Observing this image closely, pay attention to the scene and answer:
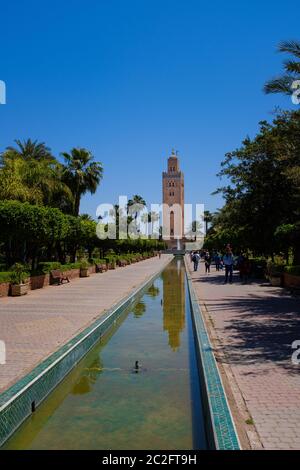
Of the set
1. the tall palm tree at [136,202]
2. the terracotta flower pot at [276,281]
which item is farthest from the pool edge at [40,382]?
the tall palm tree at [136,202]

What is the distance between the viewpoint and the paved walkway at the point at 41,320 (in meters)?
7.04

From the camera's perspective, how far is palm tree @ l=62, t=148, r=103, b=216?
34.1 metres

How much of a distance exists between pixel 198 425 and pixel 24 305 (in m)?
9.21

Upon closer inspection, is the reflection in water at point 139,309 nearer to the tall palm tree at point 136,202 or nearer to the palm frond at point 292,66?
the palm frond at point 292,66

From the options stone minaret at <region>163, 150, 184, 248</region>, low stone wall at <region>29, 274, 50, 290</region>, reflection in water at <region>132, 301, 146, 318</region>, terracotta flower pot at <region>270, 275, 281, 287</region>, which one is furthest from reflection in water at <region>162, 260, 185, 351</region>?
stone minaret at <region>163, 150, 184, 248</region>

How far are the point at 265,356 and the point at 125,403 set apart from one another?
8.16 feet

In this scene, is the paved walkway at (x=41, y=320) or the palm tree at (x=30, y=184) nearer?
the paved walkway at (x=41, y=320)

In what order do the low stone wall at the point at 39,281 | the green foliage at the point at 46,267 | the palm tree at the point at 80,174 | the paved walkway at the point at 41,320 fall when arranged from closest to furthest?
the paved walkway at the point at 41,320, the low stone wall at the point at 39,281, the green foliage at the point at 46,267, the palm tree at the point at 80,174

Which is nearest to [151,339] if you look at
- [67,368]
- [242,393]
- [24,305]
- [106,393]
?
[67,368]

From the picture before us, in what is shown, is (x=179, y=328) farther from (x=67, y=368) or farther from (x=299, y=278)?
(x=299, y=278)

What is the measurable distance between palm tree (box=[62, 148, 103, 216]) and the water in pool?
25470mm

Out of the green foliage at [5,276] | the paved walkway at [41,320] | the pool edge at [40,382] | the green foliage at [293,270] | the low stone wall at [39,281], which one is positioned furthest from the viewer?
the low stone wall at [39,281]

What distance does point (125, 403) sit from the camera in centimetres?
586

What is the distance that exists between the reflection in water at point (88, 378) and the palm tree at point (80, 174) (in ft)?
87.4
